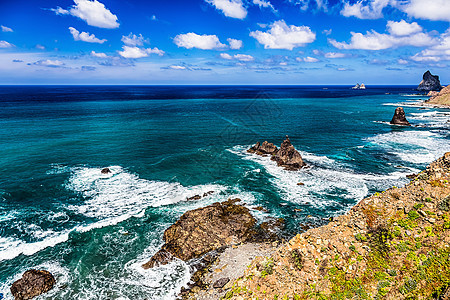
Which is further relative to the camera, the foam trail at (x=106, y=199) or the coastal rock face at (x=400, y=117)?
the coastal rock face at (x=400, y=117)

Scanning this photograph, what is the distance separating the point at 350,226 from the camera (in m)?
19.0

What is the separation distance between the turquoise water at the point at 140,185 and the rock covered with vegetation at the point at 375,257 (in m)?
12.9

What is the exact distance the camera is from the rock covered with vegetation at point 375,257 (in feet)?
51.9

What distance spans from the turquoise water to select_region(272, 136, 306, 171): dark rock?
7.45 ft

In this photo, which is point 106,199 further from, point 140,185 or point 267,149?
point 267,149

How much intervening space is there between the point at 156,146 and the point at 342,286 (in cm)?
6335

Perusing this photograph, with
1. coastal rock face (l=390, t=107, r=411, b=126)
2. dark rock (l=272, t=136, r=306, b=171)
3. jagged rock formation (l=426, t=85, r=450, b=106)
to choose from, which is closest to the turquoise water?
dark rock (l=272, t=136, r=306, b=171)

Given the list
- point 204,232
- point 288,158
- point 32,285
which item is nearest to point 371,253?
point 204,232

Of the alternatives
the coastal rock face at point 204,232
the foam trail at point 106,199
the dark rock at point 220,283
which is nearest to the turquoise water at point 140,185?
the foam trail at point 106,199

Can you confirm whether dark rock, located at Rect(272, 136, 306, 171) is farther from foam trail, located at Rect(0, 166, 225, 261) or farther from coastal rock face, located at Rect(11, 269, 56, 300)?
coastal rock face, located at Rect(11, 269, 56, 300)

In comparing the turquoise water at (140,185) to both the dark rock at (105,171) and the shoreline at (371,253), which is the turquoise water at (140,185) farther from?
the shoreline at (371,253)

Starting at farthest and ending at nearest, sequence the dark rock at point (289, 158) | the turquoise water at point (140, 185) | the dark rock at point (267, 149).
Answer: the dark rock at point (267, 149)
the dark rock at point (289, 158)
the turquoise water at point (140, 185)

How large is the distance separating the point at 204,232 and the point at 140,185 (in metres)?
20.5

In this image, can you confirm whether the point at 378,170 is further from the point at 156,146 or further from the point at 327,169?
the point at 156,146
